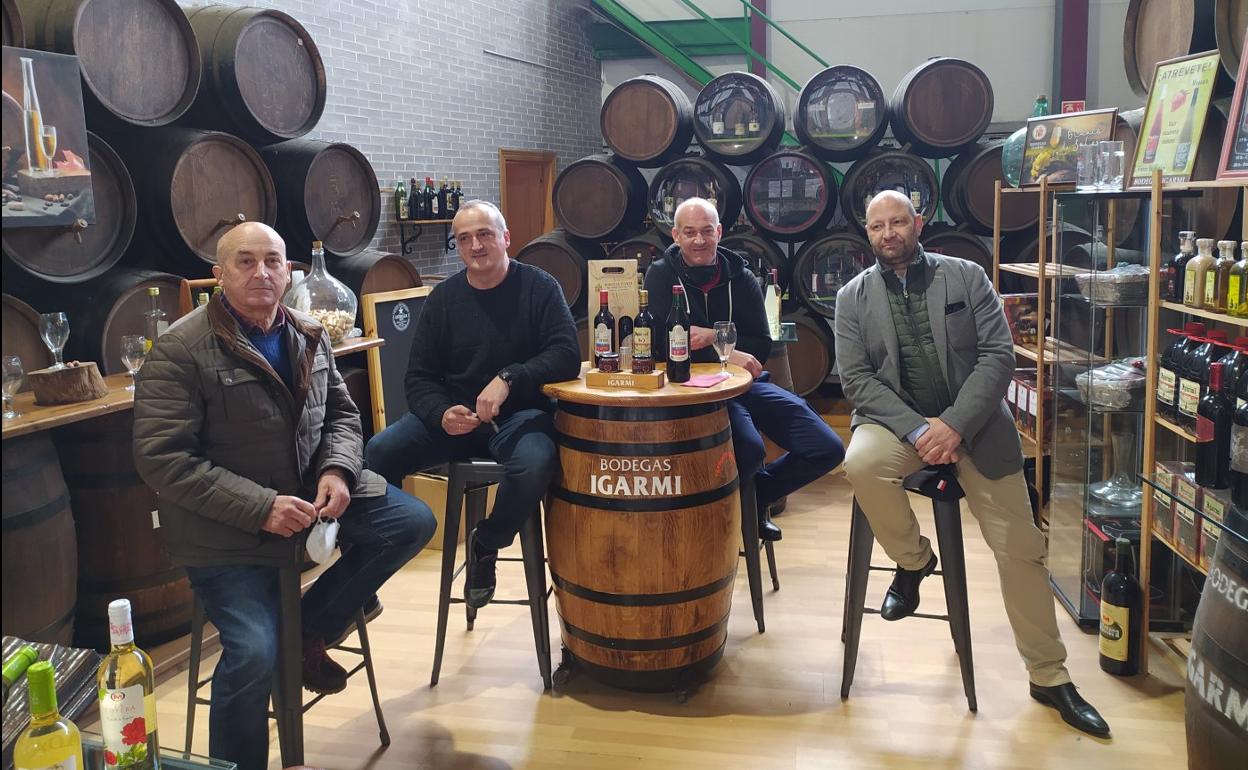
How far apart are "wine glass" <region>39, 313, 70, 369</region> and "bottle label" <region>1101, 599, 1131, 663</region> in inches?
133

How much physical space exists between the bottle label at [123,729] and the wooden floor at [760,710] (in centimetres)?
146

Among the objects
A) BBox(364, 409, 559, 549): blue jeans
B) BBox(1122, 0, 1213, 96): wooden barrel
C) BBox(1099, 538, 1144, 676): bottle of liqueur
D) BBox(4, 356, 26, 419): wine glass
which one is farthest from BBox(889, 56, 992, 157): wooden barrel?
BBox(4, 356, 26, 419): wine glass

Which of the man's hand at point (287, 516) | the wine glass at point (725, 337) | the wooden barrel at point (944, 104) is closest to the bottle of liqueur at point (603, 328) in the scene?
the wine glass at point (725, 337)

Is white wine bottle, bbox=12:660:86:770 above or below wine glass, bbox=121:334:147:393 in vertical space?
below

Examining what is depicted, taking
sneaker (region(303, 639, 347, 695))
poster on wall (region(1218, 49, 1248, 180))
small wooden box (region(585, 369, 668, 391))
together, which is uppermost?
poster on wall (region(1218, 49, 1248, 180))

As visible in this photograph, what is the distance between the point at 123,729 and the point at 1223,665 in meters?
1.93

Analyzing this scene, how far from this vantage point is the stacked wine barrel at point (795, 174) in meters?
5.78

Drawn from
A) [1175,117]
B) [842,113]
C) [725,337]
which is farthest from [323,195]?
[1175,117]

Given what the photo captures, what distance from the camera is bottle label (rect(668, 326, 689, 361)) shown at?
306 cm

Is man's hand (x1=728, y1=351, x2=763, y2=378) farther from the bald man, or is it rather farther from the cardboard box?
the bald man

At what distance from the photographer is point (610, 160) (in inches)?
248

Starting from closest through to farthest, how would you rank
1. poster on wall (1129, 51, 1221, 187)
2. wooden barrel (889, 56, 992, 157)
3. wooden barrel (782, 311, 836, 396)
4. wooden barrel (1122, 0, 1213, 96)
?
poster on wall (1129, 51, 1221, 187)
wooden barrel (1122, 0, 1213, 96)
wooden barrel (889, 56, 992, 157)
wooden barrel (782, 311, 836, 396)

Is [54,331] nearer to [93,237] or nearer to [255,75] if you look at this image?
[93,237]

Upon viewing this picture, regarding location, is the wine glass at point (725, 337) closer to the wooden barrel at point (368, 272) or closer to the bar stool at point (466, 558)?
the bar stool at point (466, 558)
